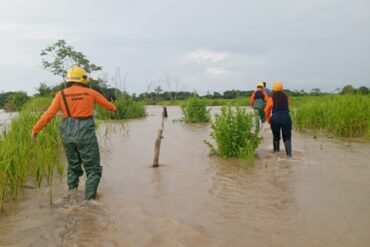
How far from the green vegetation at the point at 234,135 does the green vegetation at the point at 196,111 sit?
884cm

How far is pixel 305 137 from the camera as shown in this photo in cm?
1207

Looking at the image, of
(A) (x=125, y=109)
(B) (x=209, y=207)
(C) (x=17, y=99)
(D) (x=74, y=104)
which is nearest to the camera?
(B) (x=209, y=207)

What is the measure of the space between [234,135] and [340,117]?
471 centimetres

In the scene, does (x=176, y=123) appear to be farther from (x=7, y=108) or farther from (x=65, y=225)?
(x=7, y=108)

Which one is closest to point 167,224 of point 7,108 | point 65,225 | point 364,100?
point 65,225

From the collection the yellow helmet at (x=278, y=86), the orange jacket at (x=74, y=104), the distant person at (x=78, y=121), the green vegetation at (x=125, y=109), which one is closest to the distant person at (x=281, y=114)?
the yellow helmet at (x=278, y=86)

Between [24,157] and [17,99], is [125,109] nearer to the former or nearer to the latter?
[17,99]

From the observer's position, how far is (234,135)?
8.58m

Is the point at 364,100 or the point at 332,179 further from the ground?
the point at 364,100

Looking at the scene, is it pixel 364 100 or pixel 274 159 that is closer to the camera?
pixel 274 159

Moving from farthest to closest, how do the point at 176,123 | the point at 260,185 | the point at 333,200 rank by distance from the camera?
1. the point at 176,123
2. the point at 260,185
3. the point at 333,200

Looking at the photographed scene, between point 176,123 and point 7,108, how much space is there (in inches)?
682

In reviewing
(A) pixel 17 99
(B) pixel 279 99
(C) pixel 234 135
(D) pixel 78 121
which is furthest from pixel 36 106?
(A) pixel 17 99

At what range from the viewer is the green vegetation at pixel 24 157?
17.7 ft
